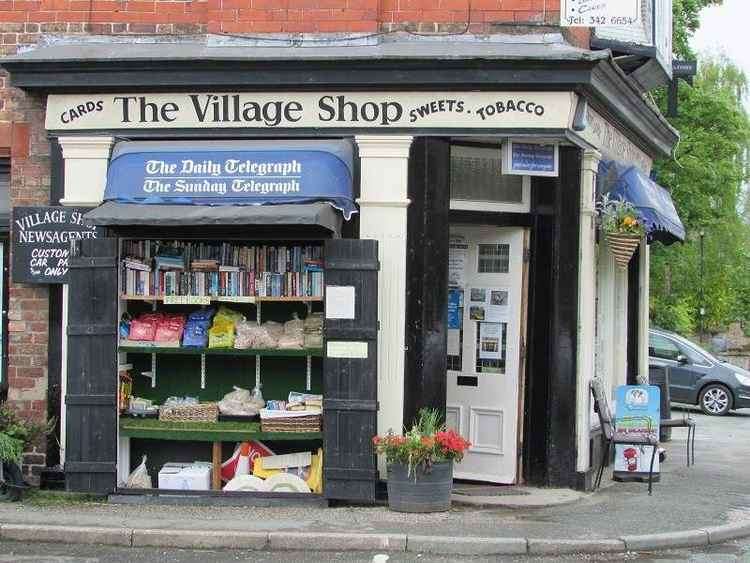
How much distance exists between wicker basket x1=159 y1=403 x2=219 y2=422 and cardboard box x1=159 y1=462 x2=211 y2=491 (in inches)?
18.5

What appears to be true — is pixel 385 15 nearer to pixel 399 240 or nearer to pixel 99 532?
pixel 399 240

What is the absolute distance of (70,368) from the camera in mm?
10297

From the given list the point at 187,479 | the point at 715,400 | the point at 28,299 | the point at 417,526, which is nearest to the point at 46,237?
the point at 28,299

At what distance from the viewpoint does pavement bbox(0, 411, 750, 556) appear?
28.9ft

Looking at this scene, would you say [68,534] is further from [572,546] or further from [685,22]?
[685,22]

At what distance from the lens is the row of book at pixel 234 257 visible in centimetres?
1052

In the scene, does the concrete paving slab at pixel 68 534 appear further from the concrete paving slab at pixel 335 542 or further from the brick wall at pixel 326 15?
the brick wall at pixel 326 15

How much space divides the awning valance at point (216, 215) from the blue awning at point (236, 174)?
12 centimetres

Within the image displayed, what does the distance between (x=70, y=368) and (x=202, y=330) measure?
121 centimetres

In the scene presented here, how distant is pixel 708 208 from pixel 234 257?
19.7 meters

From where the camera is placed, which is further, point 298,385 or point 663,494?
point 663,494

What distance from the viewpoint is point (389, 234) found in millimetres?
10461

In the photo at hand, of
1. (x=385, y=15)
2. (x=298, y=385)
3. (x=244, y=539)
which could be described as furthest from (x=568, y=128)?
(x=244, y=539)

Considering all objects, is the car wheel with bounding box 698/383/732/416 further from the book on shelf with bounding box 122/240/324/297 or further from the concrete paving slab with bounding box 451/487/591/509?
the book on shelf with bounding box 122/240/324/297
